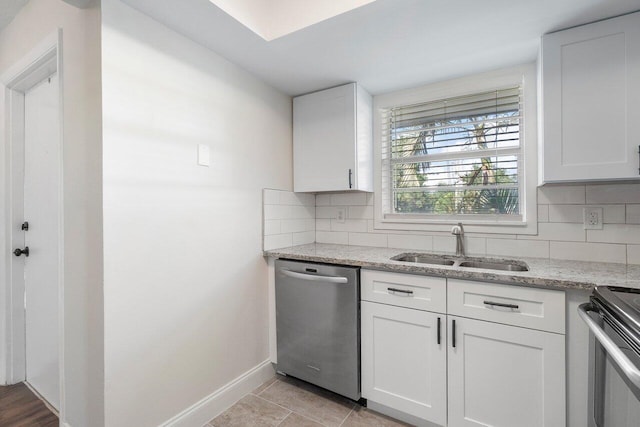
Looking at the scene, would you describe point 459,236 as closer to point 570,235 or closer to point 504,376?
point 570,235

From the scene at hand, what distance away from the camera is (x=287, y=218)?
7.98 feet

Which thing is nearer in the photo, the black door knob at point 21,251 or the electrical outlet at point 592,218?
the electrical outlet at point 592,218

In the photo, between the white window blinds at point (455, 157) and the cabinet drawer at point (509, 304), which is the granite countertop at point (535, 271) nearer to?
the cabinet drawer at point (509, 304)

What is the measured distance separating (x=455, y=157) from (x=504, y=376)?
144cm

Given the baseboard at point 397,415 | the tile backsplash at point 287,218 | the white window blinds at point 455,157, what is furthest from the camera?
the tile backsplash at point 287,218

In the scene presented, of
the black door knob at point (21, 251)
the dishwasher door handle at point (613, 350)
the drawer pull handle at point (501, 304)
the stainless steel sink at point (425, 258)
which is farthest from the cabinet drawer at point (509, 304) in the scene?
the black door knob at point (21, 251)

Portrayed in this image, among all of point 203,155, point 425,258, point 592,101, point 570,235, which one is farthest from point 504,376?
point 203,155

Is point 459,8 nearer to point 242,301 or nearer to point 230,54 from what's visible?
point 230,54

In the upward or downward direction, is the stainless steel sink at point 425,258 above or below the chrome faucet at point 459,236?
below

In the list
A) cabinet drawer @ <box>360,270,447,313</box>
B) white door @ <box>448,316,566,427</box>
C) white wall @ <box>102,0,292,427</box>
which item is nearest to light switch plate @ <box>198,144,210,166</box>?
white wall @ <box>102,0,292,427</box>

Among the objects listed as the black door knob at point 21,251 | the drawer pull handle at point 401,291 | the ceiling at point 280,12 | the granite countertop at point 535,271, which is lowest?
the drawer pull handle at point 401,291

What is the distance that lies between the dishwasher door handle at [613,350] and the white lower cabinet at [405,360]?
1.93 ft

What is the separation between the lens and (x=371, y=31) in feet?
5.23

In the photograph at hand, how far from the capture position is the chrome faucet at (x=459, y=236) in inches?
78.8
